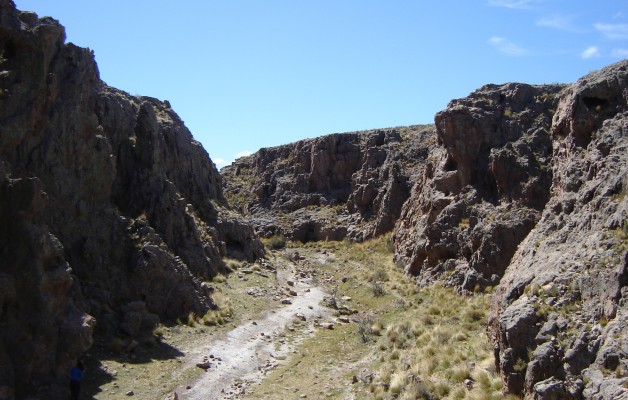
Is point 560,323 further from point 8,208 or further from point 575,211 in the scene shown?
point 8,208

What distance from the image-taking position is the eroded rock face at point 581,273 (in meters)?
9.42

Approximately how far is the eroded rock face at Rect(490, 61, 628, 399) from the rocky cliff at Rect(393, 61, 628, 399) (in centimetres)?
3

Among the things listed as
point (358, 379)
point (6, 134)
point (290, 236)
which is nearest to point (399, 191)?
point (290, 236)

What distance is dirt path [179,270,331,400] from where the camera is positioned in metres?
17.2

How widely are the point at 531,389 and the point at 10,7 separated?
67.7ft

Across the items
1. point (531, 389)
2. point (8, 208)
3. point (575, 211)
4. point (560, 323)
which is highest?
point (8, 208)

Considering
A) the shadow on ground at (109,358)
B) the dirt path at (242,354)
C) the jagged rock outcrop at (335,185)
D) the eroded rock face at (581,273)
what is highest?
the jagged rock outcrop at (335,185)

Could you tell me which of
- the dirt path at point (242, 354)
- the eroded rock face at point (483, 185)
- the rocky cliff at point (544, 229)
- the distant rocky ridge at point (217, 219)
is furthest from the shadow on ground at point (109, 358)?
the eroded rock face at point (483, 185)

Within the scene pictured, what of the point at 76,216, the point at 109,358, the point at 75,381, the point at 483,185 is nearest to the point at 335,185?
the point at 483,185

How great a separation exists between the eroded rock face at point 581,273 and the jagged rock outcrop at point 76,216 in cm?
1318

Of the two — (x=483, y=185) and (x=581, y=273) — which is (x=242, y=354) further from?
(x=483, y=185)

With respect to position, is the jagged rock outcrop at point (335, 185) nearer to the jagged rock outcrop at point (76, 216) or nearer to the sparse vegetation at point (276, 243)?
the sparse vegetation at point (276, 243)

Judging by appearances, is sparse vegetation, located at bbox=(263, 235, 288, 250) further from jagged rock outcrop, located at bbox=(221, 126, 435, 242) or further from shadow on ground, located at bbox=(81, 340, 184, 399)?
shadow on ground, located at bbox=(81, 340, 184, 399)

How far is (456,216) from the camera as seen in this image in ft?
103
